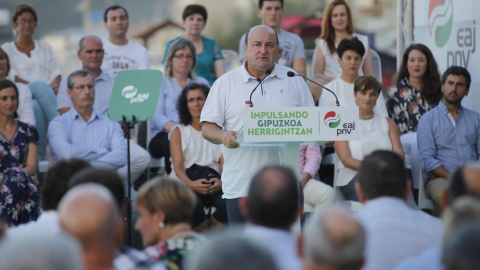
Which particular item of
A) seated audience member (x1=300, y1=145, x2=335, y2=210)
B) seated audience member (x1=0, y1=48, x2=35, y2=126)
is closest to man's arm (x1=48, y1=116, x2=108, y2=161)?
seated audience member (x1=0, y1=48, x2=35, y2=126)

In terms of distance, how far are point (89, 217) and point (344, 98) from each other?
207 inches

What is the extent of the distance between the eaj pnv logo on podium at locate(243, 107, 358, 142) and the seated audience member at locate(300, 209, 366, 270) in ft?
7.30

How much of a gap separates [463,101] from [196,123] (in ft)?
9.32

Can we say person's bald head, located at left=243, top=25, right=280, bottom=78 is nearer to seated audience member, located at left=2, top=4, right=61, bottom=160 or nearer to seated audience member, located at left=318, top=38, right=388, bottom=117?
seated audience member, located at left=318, top=38, right=388, bottom=117

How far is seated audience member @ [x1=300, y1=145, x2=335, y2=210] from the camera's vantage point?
6.96m

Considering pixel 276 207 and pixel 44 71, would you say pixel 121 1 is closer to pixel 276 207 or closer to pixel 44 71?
pixel 44 71

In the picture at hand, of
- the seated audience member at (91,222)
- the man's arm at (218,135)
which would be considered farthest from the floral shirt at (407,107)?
the seated audience member at (91,222)

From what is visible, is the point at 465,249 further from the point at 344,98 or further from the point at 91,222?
the point at 344,98

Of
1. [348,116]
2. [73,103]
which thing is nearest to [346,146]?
[348,116]

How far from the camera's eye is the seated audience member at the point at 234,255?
6.66 feet

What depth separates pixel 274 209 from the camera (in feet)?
10.3

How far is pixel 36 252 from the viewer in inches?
79.7

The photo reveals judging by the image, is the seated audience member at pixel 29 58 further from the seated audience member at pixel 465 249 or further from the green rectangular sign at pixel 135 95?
the seated audience member at pixel 465 249

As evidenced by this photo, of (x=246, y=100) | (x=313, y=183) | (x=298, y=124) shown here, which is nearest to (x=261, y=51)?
(x=246, y=100)
